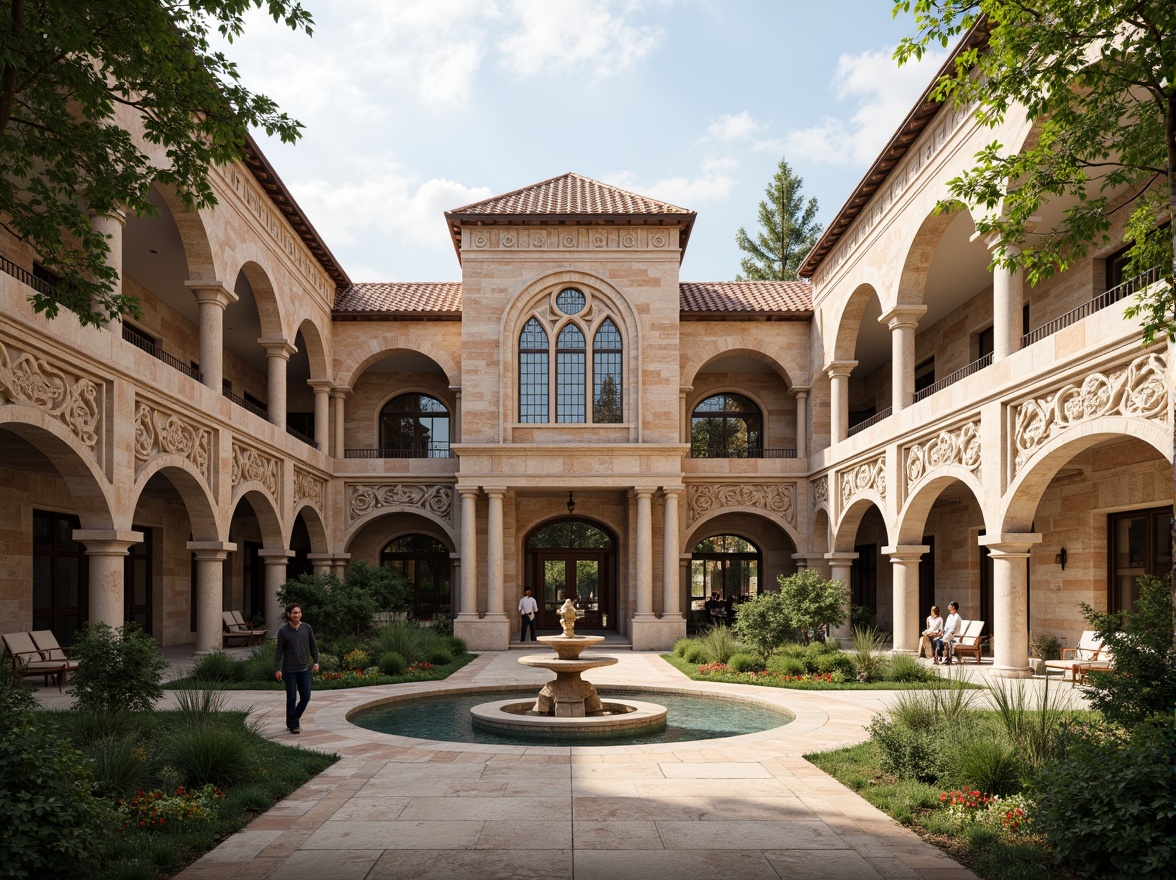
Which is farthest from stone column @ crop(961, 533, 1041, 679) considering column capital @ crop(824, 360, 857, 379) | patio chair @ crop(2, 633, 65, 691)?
patio chair @ crop(2, 633, 65, 691)

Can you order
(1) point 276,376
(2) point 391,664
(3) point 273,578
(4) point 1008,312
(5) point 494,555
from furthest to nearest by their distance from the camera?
(5) point 494,555 → (3) point 273,578 → (1) point 276,376 → (2) point 391,664 → (4) point 1008,312

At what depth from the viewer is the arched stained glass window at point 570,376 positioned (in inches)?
971

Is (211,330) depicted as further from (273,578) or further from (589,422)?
(589,422)

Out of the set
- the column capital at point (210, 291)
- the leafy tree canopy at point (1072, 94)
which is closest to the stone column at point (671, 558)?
the column capital at point (210, 291)

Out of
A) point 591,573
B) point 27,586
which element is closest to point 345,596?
point 27,586

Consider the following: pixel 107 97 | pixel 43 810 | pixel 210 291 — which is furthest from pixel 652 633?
pixel 43 810

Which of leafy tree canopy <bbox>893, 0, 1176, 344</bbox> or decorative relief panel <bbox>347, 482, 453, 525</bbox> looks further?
decorative relief panel <bbox>347, 482, 453, 525</bbox>

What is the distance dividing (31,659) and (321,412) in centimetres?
1197

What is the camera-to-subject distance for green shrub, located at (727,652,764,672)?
16.7 m

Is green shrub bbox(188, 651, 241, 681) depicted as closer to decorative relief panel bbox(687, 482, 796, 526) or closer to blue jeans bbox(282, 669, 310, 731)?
blue jeans bbox(282, 669, 310, 731)

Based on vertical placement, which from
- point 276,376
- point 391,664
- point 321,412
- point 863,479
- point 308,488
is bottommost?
point 391,664

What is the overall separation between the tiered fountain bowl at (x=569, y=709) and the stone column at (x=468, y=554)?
35.2 feet

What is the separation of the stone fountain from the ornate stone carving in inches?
307

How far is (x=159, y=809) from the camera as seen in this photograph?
22.3 feet
